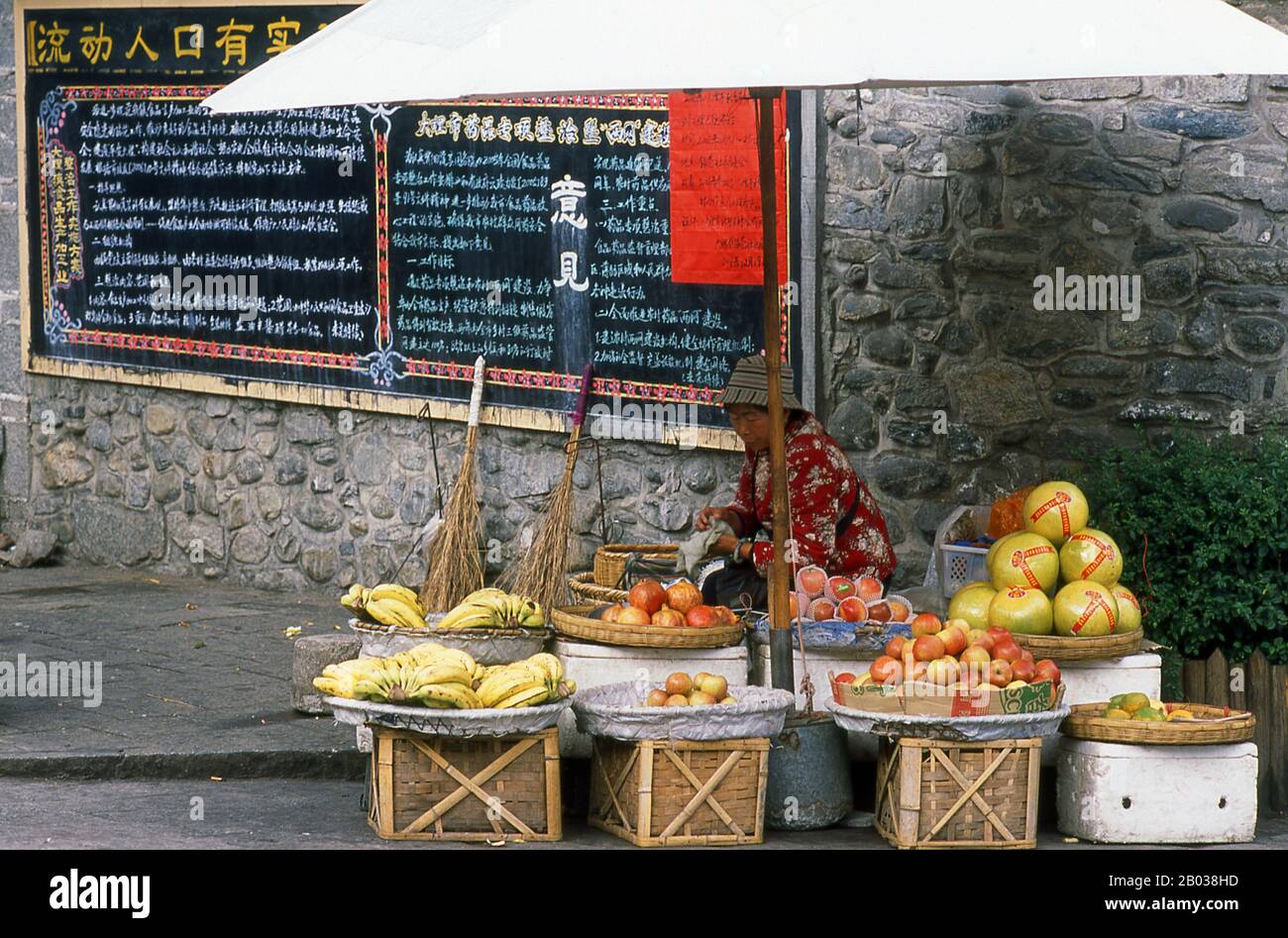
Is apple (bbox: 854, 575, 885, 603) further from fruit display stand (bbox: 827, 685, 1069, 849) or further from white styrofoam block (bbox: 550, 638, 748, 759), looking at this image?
fruit display stand (bbox: 827, 685, 1069, 849)

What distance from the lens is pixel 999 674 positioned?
239 inches

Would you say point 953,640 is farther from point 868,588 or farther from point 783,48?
point 783,48

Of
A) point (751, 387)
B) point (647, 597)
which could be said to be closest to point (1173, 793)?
point (647, 597)

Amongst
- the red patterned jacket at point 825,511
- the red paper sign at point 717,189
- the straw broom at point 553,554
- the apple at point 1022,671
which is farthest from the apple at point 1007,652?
the straw broom at point 553,554

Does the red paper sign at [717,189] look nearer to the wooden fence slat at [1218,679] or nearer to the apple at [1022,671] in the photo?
the wooden fence slat at [1218,679]

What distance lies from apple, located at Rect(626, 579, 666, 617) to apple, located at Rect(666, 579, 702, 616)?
0.12 feet

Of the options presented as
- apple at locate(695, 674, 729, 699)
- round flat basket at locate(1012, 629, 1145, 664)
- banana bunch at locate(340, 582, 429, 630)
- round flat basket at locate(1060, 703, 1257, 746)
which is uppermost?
banana bunch at locate(340, 582, 429, 630)

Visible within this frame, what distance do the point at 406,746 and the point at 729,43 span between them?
2342 mm

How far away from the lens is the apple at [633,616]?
6.48 meters

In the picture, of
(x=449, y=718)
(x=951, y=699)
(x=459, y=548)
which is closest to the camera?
(x=449, y=718)

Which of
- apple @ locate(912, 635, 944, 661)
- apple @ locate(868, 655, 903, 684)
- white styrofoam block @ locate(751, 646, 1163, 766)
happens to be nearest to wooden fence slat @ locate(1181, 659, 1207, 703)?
white styrofoam block @ locate(751, 646, 1163, 766)

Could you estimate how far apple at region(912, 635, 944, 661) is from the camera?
616 centimetres

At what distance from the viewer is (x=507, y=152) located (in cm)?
944

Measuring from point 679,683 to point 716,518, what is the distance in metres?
1.56
